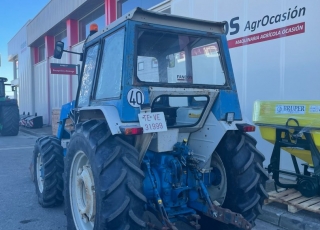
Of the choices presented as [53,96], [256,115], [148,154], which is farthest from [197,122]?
[53,96]

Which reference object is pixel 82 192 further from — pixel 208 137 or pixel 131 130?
pixel 208 137

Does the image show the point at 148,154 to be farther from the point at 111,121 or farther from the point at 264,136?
the point at 264,136

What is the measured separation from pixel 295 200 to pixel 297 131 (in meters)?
0.89

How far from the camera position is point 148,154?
A: 136 inches

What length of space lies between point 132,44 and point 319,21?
3.63m

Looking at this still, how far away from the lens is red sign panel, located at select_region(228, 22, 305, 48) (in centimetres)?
562

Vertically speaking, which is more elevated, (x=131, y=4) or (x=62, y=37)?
(x=62, y=37)

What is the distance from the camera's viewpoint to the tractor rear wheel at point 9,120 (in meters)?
14.5

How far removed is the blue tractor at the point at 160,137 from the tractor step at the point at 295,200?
0.99 m

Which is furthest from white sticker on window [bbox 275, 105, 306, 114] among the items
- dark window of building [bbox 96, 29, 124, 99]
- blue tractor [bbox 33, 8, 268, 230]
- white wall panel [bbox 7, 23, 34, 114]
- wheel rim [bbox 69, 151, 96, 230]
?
white wall panel [bbox 7, 23, 34, 114]

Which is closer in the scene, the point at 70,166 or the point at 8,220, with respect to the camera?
the point at 70,166

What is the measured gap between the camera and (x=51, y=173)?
182 inches

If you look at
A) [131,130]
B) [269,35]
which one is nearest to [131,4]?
[269,35]

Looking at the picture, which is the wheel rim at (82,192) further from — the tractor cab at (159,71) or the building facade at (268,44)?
the building facade at (268,44)
